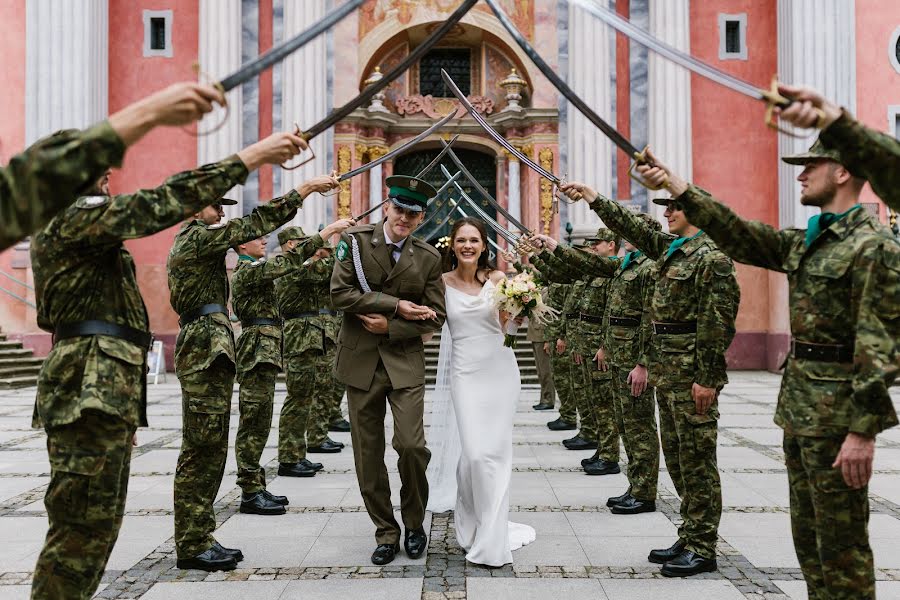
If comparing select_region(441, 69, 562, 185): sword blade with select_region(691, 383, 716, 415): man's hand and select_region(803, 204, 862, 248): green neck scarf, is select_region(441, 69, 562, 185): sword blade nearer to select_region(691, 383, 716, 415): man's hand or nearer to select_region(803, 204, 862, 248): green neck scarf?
select_region(691, 383, 716, 415): man's hand

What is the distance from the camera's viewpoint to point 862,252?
9.26 ft

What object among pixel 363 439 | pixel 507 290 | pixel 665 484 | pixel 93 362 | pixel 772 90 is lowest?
pixel 665 484

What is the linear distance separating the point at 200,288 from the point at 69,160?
2.50 m

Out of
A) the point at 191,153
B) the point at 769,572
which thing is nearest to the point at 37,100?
the point at 191,153

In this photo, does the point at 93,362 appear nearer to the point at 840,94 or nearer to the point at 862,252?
the point at 862,252

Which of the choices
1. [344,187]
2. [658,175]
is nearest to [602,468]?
[658,175]

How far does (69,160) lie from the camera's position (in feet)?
6.91

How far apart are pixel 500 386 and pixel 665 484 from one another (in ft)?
7.92

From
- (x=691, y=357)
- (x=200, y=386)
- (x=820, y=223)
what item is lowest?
(x=200, y=386)

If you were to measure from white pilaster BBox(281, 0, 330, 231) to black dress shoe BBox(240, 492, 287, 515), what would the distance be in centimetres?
1164

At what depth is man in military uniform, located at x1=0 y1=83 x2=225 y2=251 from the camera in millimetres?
2039

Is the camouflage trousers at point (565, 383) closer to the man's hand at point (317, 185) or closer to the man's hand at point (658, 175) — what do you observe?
the man's hand at point (317, 185)

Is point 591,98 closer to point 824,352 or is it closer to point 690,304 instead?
point 690,304

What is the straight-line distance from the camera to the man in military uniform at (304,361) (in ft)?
22.4
